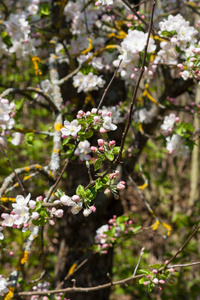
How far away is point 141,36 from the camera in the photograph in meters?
1.75

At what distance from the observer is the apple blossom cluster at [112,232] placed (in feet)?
6.93

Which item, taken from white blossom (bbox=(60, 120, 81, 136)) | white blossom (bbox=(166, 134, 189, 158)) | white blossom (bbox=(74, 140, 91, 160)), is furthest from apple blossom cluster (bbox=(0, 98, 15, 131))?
white blossom (bbox=(166, 134, 189, 158))

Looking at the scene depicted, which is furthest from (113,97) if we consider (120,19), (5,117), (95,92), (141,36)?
(5,117)

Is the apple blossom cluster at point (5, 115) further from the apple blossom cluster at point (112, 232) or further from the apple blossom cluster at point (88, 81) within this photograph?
the apple blossom cluster at point (112, 232)

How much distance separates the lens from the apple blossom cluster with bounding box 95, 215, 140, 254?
2113 mm

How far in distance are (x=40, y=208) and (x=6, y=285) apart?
637 millimetres

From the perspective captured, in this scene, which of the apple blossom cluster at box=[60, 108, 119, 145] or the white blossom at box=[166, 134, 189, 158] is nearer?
the apple blossom cluster at box=[60, 108, 119, 145]

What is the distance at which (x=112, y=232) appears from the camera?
210 cm

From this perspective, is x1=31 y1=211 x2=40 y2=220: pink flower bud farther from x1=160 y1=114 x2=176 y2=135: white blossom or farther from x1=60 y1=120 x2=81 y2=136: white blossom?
x1=160 y1=114 x2=176 y2=135: white blossom

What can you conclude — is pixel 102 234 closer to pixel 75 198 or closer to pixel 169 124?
pixel 169 124

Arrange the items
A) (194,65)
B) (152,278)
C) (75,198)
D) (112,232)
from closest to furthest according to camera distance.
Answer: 1. (75,198)
2. (152,278)
3. (194,65)
4. (112,232)

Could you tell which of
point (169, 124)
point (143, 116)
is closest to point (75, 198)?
point (169, 124)

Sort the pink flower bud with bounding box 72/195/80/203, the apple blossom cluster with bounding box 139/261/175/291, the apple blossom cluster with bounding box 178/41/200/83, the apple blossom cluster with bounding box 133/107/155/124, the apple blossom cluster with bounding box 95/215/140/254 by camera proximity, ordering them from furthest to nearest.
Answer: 1. the apple blossom cluster with bounding box 133/107/155/124
2. the apple blossom cluster with bounding box 95/215/140/254
3. the apple blossom cluster with bounding box 178/41/200/83
4. the apple blossom cluster with bounding box 139/261/175/291
5. the pink flower bud with bounding box 72/195/80/203

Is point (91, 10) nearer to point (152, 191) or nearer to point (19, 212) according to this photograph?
point (19, 212)
